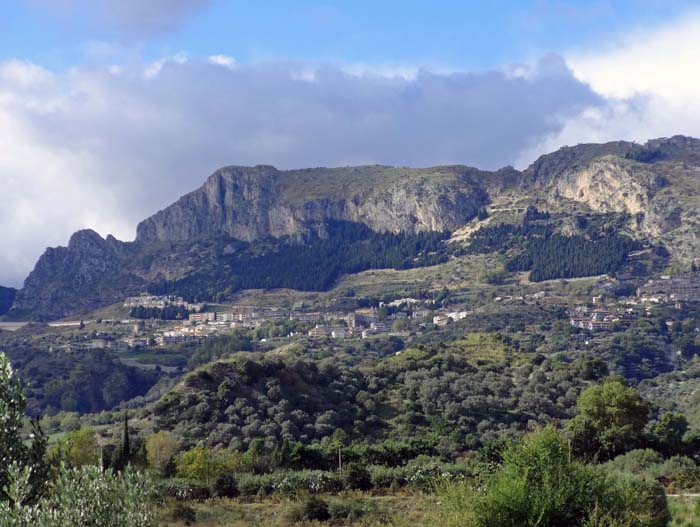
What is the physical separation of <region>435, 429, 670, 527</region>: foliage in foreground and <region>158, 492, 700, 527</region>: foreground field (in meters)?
7.74

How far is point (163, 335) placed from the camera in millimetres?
157625

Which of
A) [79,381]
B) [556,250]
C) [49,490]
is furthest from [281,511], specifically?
[556,250]

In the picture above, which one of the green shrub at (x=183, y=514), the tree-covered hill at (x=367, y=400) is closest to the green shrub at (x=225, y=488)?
the green shrub at (x=183, y=514)

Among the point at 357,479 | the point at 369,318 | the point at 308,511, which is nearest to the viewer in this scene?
the point at 308,511

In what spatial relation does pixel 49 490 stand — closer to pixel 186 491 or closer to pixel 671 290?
pixel 186 491

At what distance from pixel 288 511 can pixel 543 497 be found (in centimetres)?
1294

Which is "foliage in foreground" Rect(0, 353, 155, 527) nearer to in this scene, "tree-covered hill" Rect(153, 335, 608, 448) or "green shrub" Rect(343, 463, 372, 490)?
"green shrub" Rect(343, 463, 372, 490)

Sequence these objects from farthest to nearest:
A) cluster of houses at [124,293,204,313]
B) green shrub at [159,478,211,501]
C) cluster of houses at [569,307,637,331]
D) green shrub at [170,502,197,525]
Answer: cluster of houses at [124,293,204,313], cluster of houses at [569,307,637,331], green shrub at [159,478,211,501], green shrub at [170,502,197,525]

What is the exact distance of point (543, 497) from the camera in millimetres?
15500

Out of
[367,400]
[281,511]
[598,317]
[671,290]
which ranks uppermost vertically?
[671,290]

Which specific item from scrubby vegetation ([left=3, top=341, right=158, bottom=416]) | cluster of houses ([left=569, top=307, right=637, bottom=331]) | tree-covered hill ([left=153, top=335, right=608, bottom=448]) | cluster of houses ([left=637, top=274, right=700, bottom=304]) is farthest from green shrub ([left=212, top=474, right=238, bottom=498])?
cluster of houses ([left=637, top=274, right=700, bottom=304])

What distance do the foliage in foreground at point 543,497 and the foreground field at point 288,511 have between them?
774 centimetres

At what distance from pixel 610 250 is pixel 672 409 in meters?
104

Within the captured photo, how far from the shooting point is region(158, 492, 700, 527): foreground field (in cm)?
2553
